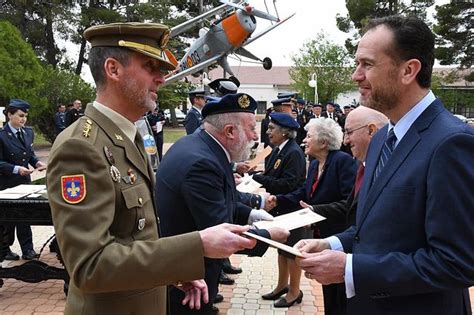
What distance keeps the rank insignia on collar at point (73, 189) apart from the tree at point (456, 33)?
110ft

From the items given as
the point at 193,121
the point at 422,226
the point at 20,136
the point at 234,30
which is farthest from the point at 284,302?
the point at 234,30

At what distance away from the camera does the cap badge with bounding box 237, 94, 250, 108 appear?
298 centimetres

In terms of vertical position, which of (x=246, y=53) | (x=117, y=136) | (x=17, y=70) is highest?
(x=246, y=53)

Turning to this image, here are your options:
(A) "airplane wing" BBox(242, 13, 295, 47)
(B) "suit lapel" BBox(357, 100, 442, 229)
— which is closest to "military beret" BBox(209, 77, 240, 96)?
(B) "suit lapel" BBox(357, 100, 442, 229)

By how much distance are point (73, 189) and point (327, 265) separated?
1004mm

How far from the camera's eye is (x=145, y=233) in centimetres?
185

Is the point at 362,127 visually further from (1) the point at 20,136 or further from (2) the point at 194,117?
(2) the point at 194,117

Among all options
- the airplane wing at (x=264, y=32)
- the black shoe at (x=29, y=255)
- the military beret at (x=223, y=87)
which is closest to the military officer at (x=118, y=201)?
the military beret at (x=223, y=87)

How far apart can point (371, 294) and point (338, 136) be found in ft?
8.45

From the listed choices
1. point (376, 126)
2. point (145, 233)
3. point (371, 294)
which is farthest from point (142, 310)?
point (376, 126)

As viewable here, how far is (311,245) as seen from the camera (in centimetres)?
212

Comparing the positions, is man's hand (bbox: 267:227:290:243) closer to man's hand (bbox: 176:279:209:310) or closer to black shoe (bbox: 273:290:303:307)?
man's hand (bbox: 176:279:209:310)

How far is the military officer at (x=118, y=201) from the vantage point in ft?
4.94

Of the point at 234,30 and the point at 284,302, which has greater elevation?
the point at 234,30
